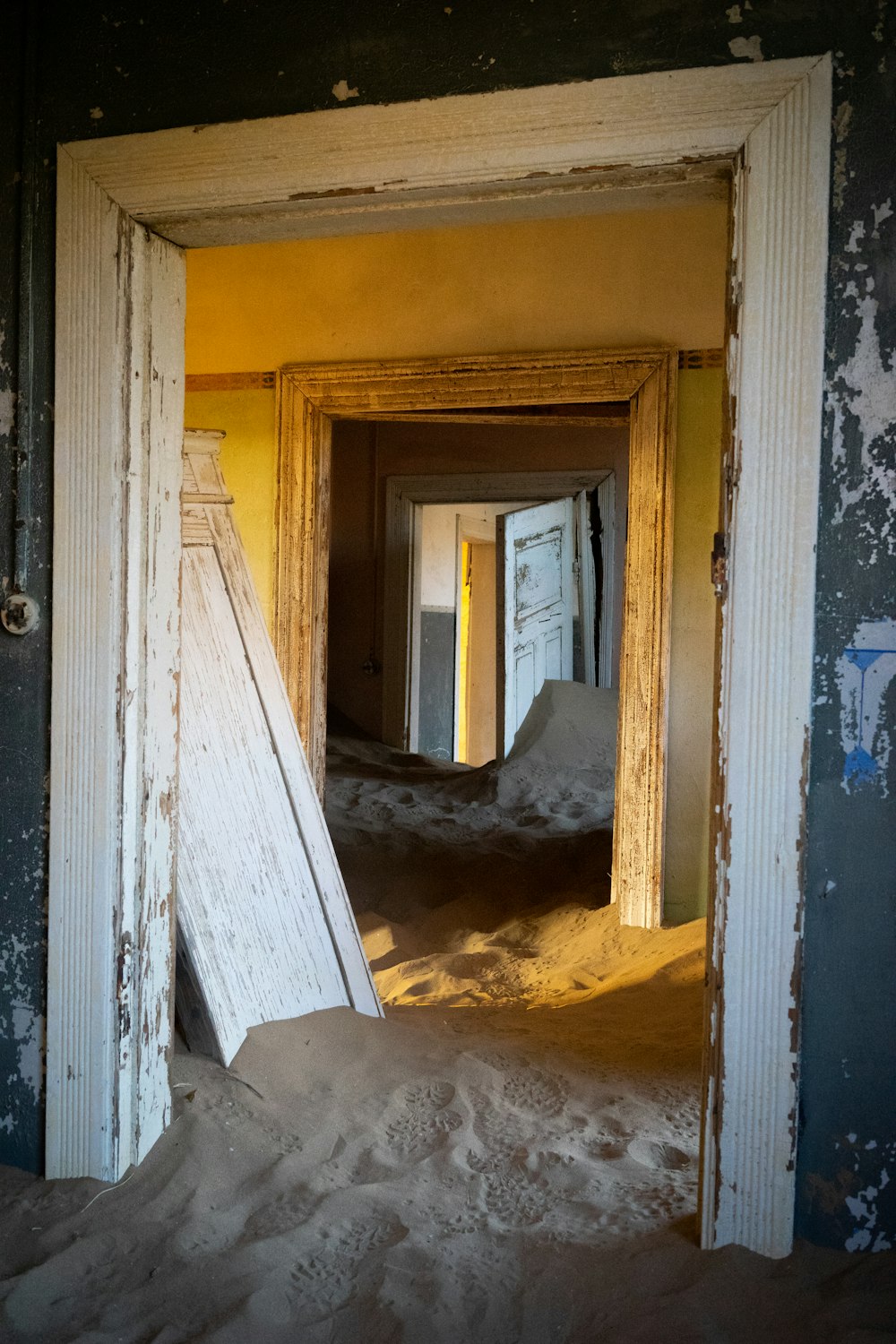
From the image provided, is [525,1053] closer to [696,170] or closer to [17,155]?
[696,170]

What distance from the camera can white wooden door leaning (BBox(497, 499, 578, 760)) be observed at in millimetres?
7562

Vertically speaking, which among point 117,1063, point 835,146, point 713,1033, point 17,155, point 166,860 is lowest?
point 117,1063

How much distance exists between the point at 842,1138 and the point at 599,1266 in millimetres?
530

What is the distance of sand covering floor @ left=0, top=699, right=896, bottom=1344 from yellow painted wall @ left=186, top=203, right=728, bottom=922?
4.35 feet

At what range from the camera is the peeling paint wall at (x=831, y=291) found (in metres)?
1.81

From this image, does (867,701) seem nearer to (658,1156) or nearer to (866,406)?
(866,406)

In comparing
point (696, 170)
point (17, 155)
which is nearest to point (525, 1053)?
point (696, 170)

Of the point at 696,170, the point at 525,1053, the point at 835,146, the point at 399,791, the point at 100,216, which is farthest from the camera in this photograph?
the point at 399,791

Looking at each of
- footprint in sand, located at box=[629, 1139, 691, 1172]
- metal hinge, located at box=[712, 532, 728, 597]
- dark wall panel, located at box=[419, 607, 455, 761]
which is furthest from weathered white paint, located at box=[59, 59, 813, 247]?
dark wall panel, located at box=[419, 607, 455, 761]

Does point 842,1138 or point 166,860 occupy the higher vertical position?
point 166,860

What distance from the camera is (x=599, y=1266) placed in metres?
1.99

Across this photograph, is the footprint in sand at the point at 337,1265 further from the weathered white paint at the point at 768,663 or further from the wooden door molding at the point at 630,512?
→ the wooden door molding at the point at 630,512

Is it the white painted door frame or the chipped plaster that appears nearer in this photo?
the chipped plaster

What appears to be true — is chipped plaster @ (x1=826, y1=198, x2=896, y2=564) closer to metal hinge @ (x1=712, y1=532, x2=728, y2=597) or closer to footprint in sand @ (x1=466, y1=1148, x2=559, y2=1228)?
metal hinge @ (x1=712, y1=532, x2=728, y2=597)
